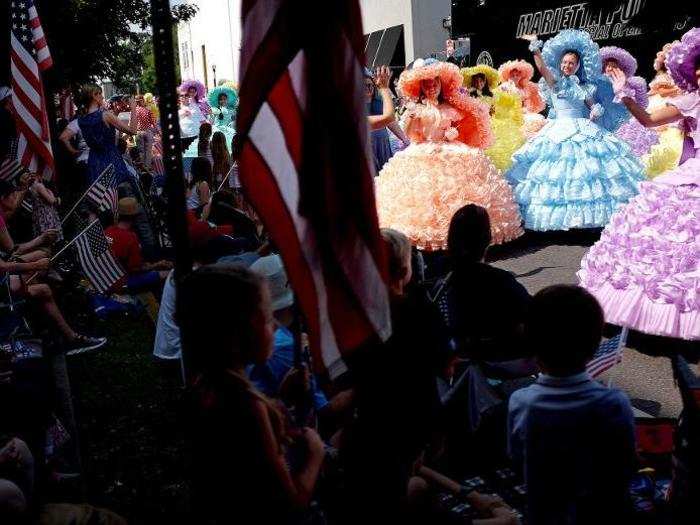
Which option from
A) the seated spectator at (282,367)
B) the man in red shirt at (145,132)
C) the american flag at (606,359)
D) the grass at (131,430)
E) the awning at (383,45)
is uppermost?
the awning at (383,45)

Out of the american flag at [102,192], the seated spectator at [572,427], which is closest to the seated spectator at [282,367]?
the seated spectator at [572,427]

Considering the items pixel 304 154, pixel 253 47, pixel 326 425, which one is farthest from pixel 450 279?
pixel 253 47

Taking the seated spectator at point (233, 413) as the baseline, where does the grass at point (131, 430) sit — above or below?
below

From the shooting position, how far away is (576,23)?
1934 cm

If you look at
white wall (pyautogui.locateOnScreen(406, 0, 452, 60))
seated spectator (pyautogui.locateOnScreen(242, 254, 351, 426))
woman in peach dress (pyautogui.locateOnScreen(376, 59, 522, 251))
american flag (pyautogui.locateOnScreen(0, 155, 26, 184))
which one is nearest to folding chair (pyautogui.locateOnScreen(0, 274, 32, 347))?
american flag (pyautogui.locateOnScreen(0, 155, 26, 184))

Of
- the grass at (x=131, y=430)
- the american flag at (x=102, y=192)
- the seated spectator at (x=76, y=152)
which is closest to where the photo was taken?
the grass at (x=131, y=430)

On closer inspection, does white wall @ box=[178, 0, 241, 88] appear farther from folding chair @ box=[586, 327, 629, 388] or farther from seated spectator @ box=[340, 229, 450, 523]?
seated spectator @ box=[340, 229, 450, 523]

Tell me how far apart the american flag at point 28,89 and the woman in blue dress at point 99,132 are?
2.80 metres

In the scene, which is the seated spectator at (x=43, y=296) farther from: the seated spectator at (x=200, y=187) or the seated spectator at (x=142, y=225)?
the seated spectator at (x=200, y=187)

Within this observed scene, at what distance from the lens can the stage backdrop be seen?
16.6m

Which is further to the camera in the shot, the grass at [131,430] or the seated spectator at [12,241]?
the seated spectator at [12,241]

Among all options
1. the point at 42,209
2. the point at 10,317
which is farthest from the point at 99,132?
the point at 10,317

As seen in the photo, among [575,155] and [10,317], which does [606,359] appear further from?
[575,155]

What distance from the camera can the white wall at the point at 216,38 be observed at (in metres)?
49.2
